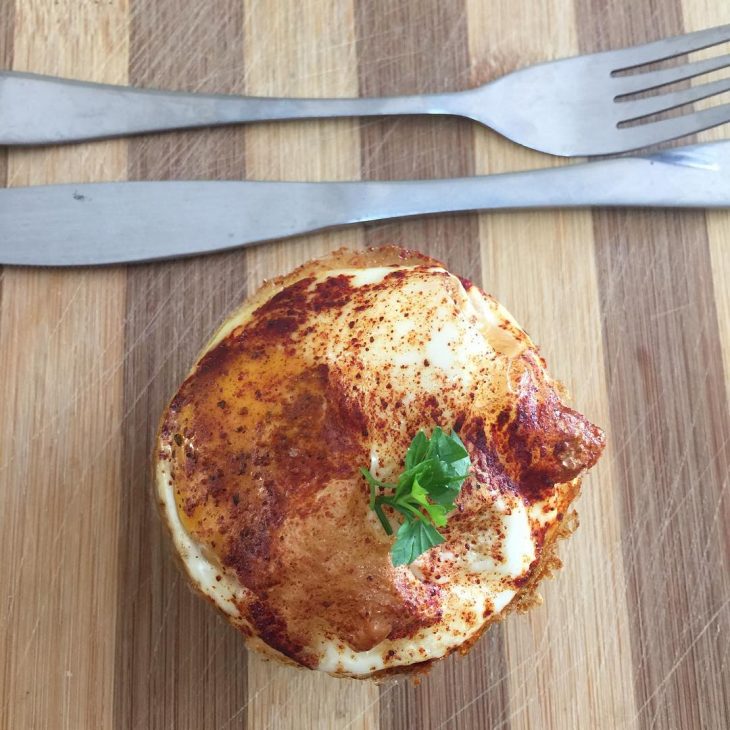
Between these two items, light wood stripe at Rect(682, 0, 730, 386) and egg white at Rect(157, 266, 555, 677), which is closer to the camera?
egg white at Rect(157, 266, 555, 677)

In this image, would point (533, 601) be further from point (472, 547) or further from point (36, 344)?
point (36, 344)

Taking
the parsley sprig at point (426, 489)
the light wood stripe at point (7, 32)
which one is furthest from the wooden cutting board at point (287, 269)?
the parsley sprig at point (426, 489)

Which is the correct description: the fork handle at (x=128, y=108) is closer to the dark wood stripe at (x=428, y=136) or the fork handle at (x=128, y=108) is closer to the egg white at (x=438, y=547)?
the dark wood stripe at (x=428, y=136)

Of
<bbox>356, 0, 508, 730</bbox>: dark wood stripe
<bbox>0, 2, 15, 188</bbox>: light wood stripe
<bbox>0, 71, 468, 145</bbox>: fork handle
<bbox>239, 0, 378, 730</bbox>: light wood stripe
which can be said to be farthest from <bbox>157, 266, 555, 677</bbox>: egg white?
<bbox>0, 2, 15, 188</bbox>: light wood stripe

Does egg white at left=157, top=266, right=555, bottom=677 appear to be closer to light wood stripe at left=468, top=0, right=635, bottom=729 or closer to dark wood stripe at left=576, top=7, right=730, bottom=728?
light wood stripe at left=468, top=0, right=635, bottom=729

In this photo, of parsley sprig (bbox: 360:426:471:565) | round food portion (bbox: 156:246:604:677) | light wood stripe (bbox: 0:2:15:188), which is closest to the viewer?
parsley sprig (bbox: 360:426:471:565)
